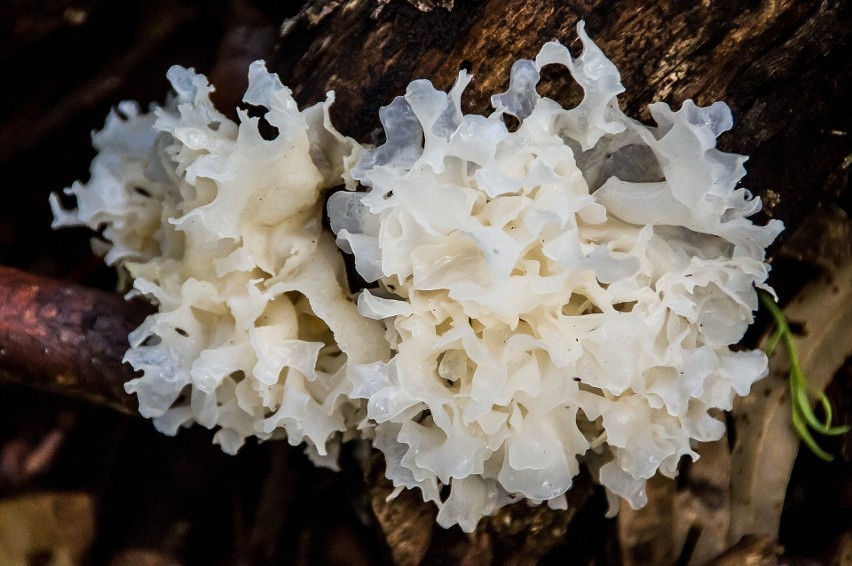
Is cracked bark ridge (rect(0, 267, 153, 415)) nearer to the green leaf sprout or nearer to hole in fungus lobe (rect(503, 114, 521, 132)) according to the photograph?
hole in fungus lobe (rect(503, 114, 521, 132))

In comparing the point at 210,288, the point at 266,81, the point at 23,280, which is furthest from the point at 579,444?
the point at 23,280

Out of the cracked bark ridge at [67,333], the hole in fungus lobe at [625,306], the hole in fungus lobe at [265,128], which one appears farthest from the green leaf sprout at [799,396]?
the cracked bark ridge at [67,333]

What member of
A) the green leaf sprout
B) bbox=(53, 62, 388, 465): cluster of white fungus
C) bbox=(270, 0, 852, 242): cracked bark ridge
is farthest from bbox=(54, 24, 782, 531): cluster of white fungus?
the green leaf sprout

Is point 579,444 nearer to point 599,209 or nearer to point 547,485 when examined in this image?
point 547,485

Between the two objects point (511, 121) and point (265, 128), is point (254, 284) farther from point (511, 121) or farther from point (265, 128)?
point (511, 121)

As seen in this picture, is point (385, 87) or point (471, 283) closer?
point (471, 283)

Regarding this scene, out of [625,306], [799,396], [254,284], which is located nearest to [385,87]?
[254,284]

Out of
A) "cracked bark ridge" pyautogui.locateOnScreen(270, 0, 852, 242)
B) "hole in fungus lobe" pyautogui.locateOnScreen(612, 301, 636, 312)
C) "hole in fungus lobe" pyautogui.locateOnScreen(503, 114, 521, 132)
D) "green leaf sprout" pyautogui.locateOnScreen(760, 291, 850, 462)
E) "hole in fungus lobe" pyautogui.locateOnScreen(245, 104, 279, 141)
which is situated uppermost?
"cracked bark ridge" pyautogui.locateOnScreen(270, 0, 852, 242)

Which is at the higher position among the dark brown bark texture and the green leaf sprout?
the dark brown bark texture
